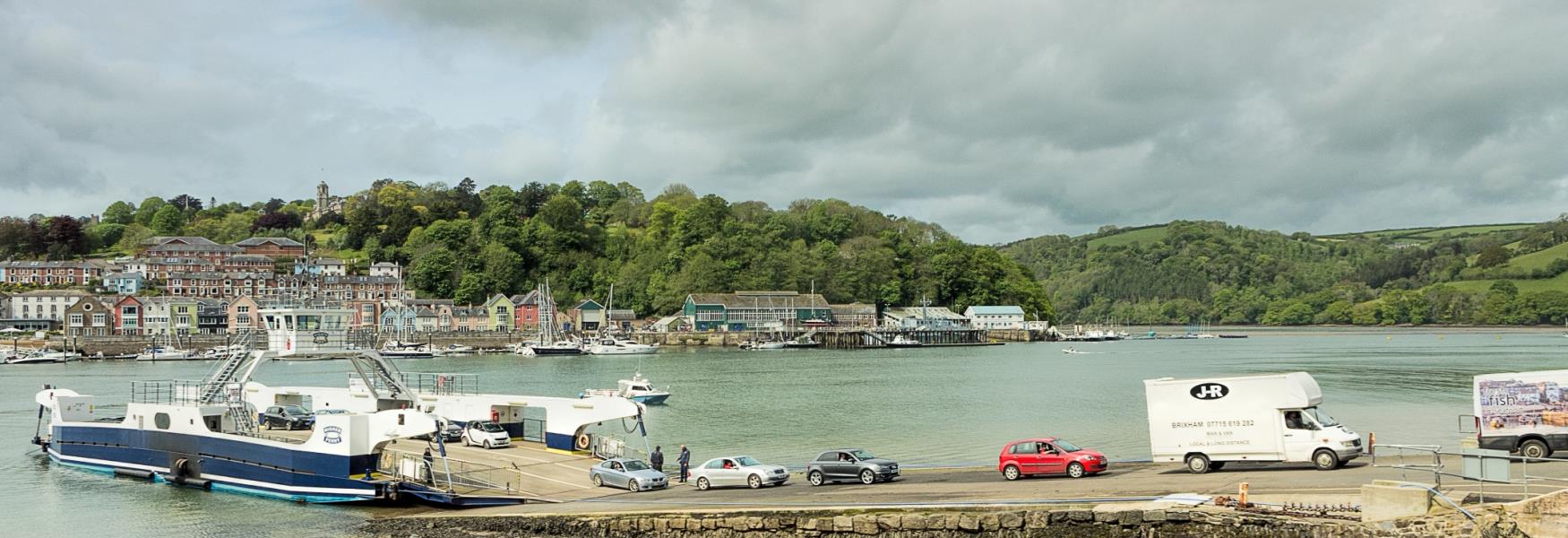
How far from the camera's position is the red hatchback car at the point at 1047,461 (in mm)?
23719

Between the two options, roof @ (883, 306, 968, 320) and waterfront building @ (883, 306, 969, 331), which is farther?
roof @ (883, 306, 968, 320)

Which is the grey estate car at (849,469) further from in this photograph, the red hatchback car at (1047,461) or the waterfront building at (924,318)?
the waterfront building at (924,318)

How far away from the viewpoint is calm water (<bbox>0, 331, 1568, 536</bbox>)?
27.3m

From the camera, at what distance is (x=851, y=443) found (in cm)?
3881

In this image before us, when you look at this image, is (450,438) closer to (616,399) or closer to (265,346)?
(616,399)

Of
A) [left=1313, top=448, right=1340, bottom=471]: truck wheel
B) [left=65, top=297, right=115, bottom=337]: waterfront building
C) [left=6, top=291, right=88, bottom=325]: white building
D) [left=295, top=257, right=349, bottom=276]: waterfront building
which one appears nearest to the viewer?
[left=1313, top=448, right=1340, bottom=471]: truck wheel

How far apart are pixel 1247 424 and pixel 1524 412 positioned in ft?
18.6

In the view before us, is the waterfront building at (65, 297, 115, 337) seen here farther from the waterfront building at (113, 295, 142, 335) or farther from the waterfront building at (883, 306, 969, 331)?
the waterfront building at (883, 306, 969, 331)

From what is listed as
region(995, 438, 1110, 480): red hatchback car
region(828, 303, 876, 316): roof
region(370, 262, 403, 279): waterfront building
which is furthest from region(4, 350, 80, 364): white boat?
region(995, 438, 1110, 480): red hatchback car

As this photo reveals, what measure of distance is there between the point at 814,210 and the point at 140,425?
161803 millimetres

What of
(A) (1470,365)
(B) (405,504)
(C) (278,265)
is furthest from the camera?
(C) (278,265)

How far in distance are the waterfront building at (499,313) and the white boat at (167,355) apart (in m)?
41.8

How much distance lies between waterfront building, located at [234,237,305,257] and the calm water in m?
77.8

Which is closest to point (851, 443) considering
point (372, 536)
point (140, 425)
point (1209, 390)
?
point (1209, 390)
